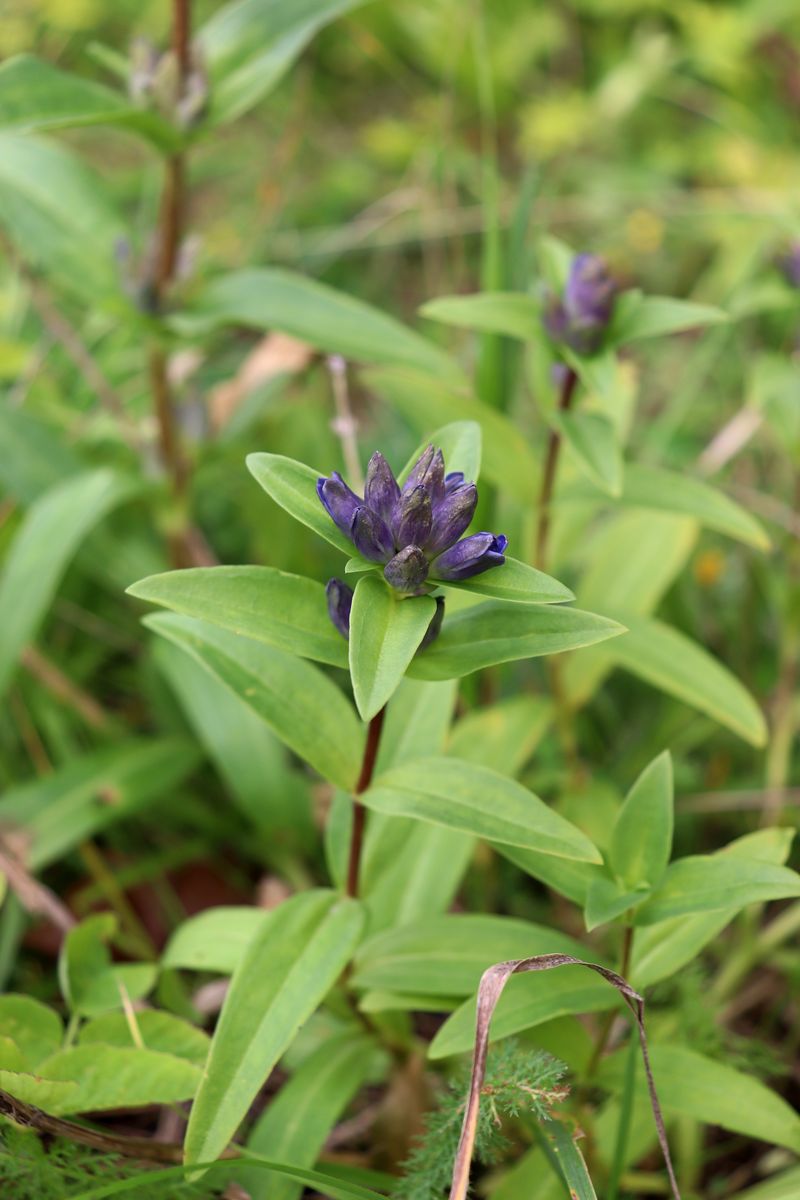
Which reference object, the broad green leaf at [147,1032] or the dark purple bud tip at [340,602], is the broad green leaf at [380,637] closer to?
the dark purple bud tip at [340,602]

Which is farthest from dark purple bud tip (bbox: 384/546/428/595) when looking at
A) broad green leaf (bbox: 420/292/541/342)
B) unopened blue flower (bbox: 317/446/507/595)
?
broad green leaf (bbox: 420/292/541/342)

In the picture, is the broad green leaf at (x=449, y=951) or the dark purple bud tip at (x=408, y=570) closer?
the dark purple bud tip at (x=408, y=570)

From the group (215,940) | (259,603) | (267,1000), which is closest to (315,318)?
(259,603)

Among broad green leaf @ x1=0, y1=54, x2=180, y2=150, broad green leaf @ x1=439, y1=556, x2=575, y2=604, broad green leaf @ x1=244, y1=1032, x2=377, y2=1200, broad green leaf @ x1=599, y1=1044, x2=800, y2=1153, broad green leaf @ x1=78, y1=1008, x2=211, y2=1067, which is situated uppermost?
broad green leaf @ x1=0, y1=54, x2=180, y2=150

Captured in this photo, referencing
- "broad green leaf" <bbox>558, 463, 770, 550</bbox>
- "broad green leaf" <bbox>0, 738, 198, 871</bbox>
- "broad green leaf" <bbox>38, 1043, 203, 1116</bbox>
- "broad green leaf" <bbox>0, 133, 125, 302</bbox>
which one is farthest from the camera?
"broad green leaf" <bbox>0, 133, 125, 302</bbox>

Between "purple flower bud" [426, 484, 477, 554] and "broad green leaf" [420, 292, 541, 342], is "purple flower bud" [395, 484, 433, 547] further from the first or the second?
"broad green leaf" [420, 292, 541, 342]

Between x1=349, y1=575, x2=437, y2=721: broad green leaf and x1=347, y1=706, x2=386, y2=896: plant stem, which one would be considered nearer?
x1=349, y1=575, x2=437, y2=721: broad green leaf

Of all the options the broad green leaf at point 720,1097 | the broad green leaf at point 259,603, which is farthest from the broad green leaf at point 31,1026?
the broad green leaf at point 720,1097

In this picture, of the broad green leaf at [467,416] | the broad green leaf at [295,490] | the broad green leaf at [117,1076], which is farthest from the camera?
the broad green leaf at [467,416]
